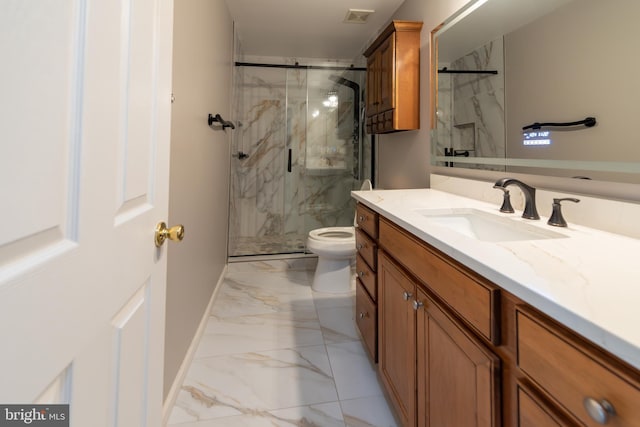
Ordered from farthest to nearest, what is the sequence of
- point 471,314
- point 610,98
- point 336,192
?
point 336,192, point 610,98, point 471,314

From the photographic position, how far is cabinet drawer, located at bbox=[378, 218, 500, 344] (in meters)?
0.66

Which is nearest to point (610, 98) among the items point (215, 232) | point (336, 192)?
Result: point (215, 232)

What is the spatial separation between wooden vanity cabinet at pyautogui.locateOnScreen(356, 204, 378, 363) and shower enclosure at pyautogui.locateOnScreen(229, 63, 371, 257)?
1.92 m

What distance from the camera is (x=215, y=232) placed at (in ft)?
8.07

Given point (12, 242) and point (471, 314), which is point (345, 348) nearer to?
point (471, 314)

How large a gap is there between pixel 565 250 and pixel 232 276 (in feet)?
8.61

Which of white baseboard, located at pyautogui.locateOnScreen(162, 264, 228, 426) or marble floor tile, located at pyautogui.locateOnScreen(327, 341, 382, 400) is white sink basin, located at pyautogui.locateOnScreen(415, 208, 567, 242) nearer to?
marble floor tile, located at pyautogui.locateOnScreen(327, 341, 382, 400)

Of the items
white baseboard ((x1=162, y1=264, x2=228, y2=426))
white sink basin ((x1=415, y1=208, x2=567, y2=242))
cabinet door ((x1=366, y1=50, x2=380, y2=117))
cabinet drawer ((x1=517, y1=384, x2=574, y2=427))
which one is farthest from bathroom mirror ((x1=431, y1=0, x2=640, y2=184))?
white baseboard ((x1=162, y1=264, x2=228, y2=426))

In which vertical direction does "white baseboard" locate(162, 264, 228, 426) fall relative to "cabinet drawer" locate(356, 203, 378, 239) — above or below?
below

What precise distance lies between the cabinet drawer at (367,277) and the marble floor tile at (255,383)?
1.52 ft

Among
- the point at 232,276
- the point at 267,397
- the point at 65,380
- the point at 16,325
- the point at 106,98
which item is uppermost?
the point at 106,98

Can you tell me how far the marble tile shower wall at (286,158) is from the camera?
3.80 meters

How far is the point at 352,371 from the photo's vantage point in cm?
161

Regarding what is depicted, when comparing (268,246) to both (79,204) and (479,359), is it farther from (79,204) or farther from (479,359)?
(79,204)
